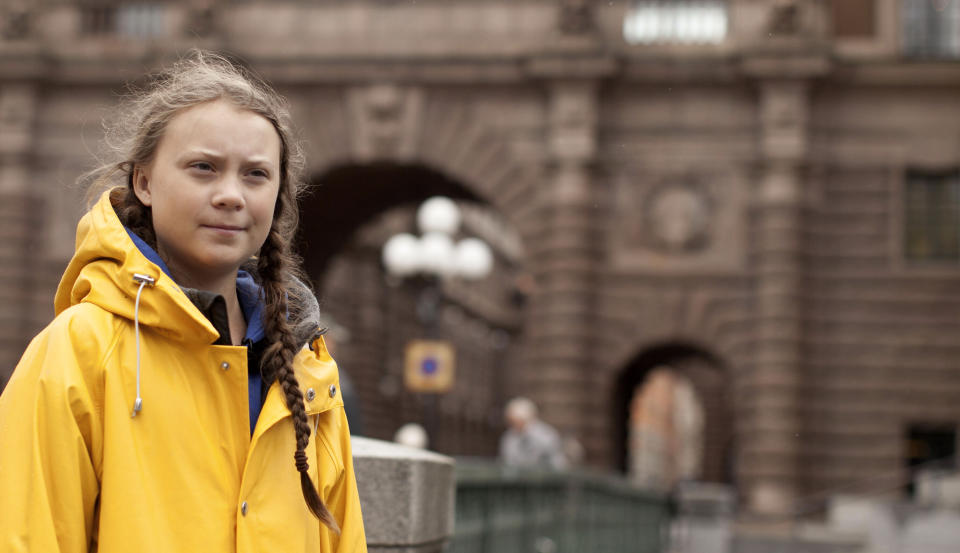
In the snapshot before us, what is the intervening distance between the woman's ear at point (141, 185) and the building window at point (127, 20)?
25.8m

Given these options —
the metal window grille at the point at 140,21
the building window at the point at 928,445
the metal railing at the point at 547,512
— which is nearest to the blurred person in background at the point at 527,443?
the metal railing at the point at 547,512

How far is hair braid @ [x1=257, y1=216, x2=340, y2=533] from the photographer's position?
293cm

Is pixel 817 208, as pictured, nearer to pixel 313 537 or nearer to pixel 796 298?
pixel 796 298

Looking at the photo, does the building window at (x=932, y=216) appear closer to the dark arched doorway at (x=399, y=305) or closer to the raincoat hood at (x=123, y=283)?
the dark arched doorway at (x=399, y=305)

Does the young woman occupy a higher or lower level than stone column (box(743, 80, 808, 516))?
lower

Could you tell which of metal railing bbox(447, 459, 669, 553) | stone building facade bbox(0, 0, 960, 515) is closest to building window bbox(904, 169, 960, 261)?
stone building facade bbox(0, 0, 960, 515)

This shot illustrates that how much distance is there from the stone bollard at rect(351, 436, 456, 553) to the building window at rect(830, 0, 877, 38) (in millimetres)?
22632

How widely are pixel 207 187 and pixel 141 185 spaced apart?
181 mm

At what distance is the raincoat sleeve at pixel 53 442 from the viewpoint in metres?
2.59

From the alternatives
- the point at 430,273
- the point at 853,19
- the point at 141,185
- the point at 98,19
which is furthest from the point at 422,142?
the point at 141,185

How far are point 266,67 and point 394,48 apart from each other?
102 inches

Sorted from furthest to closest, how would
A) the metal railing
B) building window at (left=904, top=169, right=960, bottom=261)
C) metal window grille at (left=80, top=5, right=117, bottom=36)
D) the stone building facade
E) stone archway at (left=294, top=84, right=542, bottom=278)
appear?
metal window grille at (left=80, top=5, right=117, bottom=36), stone archway at (left=294, top=84, right=542, bottom=278), building window at (left=904, top=169, right=960, bottom=261), the stone building facade, the metal railing

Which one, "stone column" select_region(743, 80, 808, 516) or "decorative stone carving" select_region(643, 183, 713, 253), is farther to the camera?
"decorative stone carving" select_region(643, 183, 713, 253)

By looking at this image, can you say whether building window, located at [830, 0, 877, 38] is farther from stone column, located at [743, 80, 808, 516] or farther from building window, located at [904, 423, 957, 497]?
building window, located at [904, 423, 957, 497]
